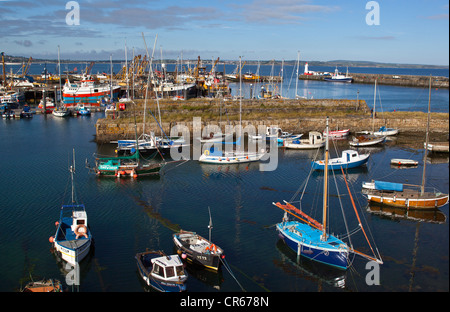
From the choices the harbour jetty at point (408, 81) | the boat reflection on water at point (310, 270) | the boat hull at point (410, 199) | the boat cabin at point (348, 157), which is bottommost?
the boat reflection on water at point (310, 270)

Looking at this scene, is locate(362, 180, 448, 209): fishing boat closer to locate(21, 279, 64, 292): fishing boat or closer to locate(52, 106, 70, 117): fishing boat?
locate(21, 279, 64, 292): fishing boat

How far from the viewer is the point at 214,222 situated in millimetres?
18375

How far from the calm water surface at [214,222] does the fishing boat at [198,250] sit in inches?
17.3

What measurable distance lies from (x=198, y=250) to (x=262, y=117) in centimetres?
Result: 2643

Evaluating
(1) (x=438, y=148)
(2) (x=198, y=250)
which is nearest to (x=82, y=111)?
(1) (x=438, y=148)

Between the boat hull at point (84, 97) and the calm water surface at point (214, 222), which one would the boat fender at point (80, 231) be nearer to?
the calm water surface at point (214, 222)

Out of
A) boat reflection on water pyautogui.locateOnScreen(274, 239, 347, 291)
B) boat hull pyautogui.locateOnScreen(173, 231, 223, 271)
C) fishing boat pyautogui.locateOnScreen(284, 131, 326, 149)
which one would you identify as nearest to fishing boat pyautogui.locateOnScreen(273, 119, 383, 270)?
boat reflection on water pyautogui.locateOnScreen(274, 239, 347, 291)

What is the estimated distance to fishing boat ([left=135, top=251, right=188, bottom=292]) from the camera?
13.0 metres

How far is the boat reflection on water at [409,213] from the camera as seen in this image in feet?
62.5

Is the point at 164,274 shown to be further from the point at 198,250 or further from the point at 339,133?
the point at 339,133

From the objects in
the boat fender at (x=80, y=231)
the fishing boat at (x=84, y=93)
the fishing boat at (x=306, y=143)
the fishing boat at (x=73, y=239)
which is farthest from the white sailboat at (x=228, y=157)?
the fishing boat at (x=84, y=93)

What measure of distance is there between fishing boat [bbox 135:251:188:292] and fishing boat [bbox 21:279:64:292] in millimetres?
2618

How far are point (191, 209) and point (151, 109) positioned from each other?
67.9 feet
